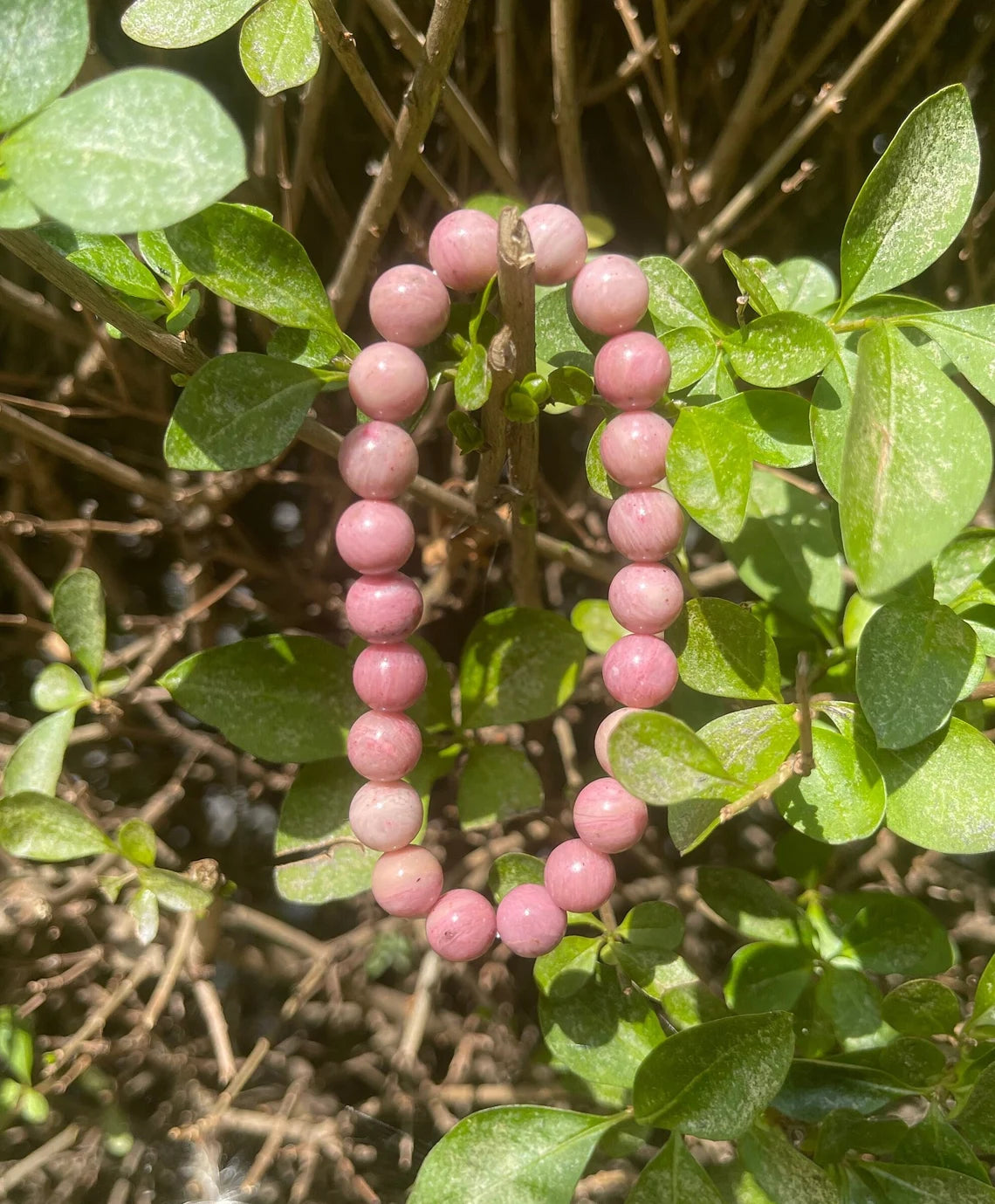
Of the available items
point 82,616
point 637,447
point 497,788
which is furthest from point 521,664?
point 82,616

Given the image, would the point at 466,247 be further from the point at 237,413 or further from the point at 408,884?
the point at 408,884

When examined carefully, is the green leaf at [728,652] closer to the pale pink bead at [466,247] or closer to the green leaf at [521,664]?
the green leaf at [521,664]

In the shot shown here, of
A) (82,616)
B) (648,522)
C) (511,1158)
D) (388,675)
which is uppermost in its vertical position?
(648,522)

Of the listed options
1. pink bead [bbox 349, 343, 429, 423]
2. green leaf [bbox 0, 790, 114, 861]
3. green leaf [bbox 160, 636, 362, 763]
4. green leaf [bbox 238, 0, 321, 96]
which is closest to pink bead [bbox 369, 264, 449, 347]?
pink bead [bbox 349, 343, 429, 423]

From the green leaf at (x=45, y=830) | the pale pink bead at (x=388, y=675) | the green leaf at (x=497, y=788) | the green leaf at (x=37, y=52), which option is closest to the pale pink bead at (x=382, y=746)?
the pale pink bead at (x=388, y=675)

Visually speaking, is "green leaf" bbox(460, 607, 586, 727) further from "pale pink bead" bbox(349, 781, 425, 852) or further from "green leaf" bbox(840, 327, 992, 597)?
"green leaf" bbox(840, 327, 992, 597)

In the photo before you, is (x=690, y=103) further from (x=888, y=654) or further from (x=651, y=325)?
(x=888, y=654)

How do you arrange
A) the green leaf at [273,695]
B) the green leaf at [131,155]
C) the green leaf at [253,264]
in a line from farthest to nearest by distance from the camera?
the green leaf at [273,695] < the green leaf at [253,264] < the green leaf at [131,155]
